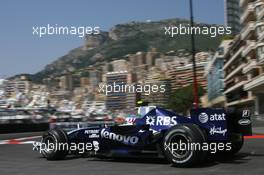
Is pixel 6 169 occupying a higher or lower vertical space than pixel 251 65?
lower

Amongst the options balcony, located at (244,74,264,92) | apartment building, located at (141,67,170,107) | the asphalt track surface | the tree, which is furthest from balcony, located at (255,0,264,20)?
the tree

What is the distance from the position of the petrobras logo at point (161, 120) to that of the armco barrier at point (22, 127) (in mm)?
22314

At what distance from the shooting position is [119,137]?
855cm

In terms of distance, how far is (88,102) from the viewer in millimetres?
44344

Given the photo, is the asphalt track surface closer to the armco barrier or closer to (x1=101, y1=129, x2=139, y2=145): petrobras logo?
(x1=101, y1=129, x2=139, y2=145): petrobras logo

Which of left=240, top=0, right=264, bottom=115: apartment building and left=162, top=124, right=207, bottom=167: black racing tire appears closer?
left=162, top=124, right=207, bottom=167: black racing tire

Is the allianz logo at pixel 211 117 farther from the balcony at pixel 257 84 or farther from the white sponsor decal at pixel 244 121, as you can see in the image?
the balcony at pixel 257 84

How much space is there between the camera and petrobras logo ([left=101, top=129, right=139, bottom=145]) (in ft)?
27.3

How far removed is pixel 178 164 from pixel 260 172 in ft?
4.53

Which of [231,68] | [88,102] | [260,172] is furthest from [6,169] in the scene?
[231,68]

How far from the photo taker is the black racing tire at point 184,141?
7230 mm

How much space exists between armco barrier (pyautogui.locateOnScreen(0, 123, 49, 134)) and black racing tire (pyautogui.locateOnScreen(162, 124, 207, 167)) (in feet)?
75.8

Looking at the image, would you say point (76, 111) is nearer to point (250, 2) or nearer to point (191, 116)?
point (250, 2)

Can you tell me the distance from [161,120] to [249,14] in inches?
2095
